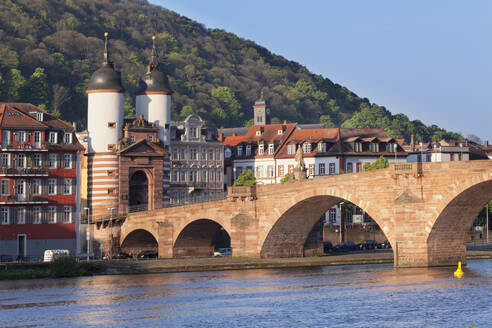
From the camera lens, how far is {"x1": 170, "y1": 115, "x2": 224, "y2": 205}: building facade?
461 ft

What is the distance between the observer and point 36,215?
362 ft

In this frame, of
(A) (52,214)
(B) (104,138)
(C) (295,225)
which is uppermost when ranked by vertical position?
(B) (104,138)

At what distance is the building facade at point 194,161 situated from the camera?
140 metres

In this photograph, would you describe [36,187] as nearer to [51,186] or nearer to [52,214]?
[51,186]

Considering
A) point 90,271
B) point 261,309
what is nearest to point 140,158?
point 90,271

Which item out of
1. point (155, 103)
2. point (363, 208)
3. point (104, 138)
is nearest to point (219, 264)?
point (363, 208)

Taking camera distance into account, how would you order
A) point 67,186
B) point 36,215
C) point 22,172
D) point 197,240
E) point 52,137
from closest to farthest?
point 22,172, point 36,215, point 52,137, point 197,240, point 67,186

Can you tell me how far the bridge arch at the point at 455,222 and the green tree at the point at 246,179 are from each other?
53.6m

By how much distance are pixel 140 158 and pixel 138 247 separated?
9.86 m

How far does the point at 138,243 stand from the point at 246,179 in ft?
85.0

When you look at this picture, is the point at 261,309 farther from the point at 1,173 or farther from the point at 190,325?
the point at 1,173

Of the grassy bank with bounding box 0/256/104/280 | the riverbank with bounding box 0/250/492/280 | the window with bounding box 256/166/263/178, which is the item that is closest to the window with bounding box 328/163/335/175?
the window with bounding box 256/166/263/178

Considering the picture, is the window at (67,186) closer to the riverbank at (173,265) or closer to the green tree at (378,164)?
the riverbank at (173,265)

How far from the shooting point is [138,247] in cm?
11869
